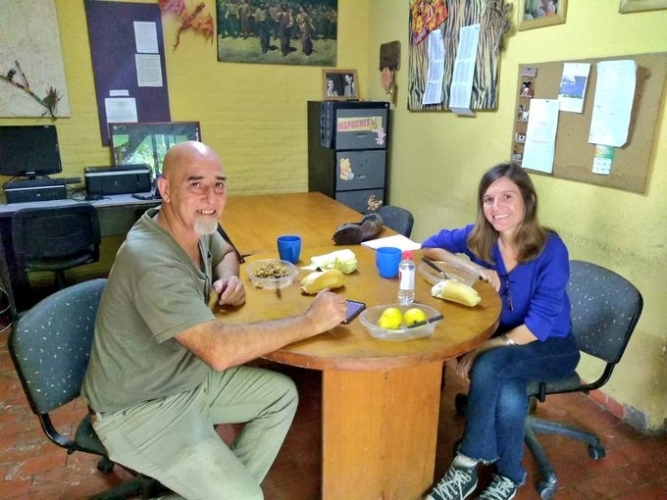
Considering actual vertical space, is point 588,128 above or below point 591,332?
above

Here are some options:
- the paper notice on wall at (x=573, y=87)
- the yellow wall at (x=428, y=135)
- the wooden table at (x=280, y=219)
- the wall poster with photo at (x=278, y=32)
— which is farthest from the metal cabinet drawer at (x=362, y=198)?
the paper notice on wall at (x=573, y=87)

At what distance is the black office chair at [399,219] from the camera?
8.81ft

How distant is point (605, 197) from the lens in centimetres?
217

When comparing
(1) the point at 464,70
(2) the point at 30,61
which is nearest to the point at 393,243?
(1) the point at 464,70

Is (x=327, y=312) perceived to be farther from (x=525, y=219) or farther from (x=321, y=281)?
(x=525, y=219)

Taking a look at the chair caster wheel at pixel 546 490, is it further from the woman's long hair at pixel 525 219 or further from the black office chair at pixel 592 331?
the woman's long hair at pixel 525 219

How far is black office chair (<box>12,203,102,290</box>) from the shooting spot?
282 cm

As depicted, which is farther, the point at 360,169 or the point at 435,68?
the point at 360,169

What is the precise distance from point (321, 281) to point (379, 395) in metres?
0.41

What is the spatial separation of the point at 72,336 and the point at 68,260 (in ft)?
6.05

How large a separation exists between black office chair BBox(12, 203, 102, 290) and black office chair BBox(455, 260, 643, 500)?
2.72 meters

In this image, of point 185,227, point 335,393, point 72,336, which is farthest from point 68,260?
point 335,393

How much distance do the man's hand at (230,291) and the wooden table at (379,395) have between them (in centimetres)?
4

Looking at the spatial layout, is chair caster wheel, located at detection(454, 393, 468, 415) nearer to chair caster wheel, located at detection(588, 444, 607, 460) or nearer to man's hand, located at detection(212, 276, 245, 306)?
chair caster wheel, located at detection(588, 444, 607, 460)
